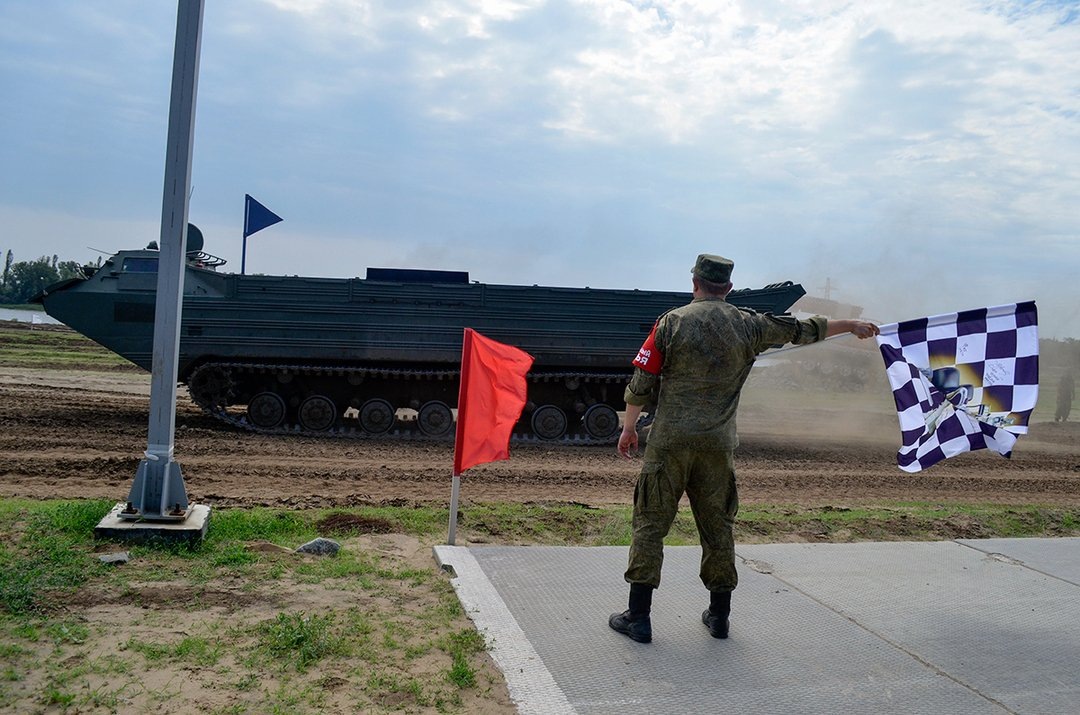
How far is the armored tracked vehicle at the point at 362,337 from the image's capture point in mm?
13820

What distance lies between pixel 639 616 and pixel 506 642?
0.64m

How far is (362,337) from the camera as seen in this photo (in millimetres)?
14117

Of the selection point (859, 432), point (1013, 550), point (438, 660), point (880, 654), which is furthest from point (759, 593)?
point (859, 432)

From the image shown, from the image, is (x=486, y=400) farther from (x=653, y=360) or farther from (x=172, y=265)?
(x=172, y=265)

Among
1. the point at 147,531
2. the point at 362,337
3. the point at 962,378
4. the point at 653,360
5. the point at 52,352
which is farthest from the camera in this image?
the point at 52,352

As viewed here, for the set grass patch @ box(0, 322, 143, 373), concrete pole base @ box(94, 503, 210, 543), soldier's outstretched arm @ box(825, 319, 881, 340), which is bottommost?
concrete pole base @ box(94, 503, 210, 543)

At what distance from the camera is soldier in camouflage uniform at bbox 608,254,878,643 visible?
4.27 m

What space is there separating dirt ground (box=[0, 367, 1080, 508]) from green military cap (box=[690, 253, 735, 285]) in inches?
180

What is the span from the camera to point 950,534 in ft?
24.2

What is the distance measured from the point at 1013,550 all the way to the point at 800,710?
143 inches

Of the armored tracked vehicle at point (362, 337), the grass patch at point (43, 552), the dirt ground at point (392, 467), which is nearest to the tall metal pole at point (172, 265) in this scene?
the grass patch at point (43, 552)

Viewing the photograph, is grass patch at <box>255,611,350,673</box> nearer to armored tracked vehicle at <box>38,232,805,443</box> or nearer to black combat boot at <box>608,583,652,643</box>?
black combat boot at <box>608,583,652,643</box>

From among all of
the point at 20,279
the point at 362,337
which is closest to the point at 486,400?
the point at 362,337

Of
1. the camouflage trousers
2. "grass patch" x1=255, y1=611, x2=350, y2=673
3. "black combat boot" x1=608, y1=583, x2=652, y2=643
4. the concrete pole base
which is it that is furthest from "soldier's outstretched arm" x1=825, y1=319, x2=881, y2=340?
the concrete pole base
